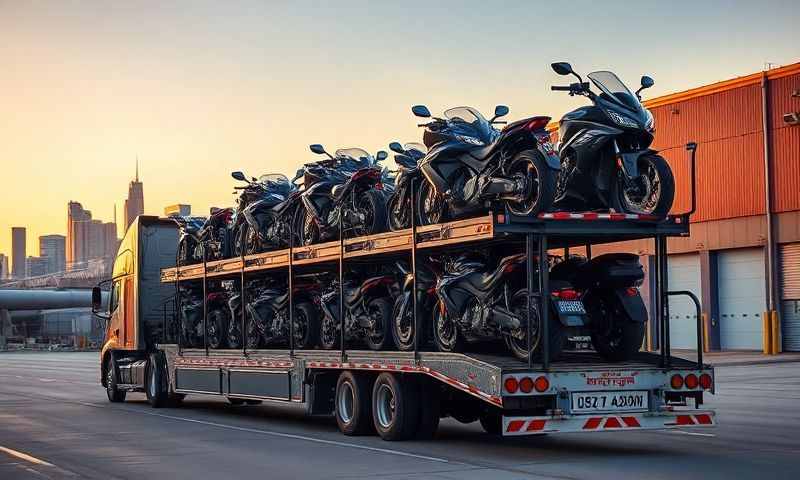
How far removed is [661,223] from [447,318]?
2697mm

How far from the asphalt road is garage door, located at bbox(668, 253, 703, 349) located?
92.9 ft

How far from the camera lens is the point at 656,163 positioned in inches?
523

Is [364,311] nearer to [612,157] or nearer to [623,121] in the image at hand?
[612,157]

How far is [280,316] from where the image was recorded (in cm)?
1891

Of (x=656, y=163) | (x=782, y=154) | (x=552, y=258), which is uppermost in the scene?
(x=782, y=154)

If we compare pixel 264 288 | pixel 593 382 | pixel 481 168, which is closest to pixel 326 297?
pixel 264 288

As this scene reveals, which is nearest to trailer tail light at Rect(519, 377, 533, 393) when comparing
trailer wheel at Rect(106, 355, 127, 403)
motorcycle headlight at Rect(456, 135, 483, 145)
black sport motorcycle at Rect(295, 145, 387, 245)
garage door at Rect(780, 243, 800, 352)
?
motorcycle headlight at Rect(456, 135, 483, 145)

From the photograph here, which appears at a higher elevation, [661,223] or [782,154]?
[782,154]

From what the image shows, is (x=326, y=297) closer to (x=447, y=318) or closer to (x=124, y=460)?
(x=447, y=318)

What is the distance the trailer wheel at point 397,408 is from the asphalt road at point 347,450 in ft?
0.55

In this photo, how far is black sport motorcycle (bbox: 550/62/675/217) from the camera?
43.5ft

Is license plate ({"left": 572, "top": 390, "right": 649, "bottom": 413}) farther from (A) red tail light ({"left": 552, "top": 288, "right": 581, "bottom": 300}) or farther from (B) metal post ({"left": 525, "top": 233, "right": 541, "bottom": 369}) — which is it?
(A) red tail light ({"left": 552, "top": 288, "right": 581, "bottom": 300})

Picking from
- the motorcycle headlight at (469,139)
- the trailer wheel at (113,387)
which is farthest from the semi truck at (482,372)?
the trailer wheel at (113,387)

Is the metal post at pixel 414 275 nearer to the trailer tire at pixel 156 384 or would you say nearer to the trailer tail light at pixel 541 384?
the trailer tail light at pixel 541 384
